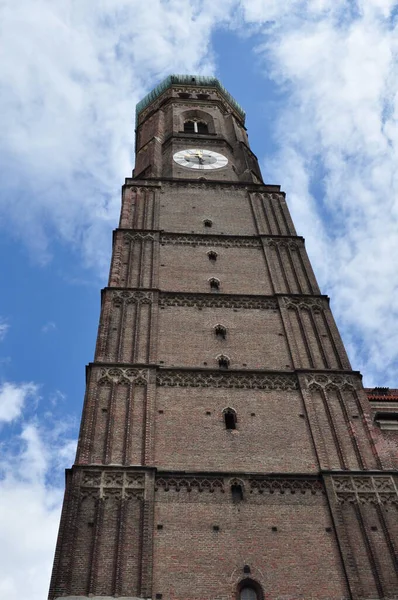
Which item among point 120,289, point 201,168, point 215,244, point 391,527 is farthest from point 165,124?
point 391,527

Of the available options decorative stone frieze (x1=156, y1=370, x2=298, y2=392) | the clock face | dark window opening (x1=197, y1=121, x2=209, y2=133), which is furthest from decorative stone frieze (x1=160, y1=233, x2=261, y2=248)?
dark window opening (x1=197, y1=121, x2=209, y2=133)

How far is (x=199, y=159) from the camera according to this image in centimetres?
3228

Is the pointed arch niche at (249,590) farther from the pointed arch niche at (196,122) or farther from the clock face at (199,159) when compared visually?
the pointed arch niche at (196,122)

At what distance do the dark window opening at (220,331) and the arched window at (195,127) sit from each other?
19094 millimetres

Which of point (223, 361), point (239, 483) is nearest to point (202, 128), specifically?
point (223, 361)

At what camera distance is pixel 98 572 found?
514 inches

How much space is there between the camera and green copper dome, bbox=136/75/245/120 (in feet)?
138

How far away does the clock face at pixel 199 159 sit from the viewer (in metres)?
31.6

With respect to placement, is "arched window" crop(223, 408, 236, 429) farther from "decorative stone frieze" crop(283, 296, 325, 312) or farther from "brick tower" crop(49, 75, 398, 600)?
"decorative stone frieze" crop(283, 296, 325, 312)

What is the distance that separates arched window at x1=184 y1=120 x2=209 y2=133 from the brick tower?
41.8ft

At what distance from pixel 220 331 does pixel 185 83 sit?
25.7 metres

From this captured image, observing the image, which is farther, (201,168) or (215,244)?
(201,168)

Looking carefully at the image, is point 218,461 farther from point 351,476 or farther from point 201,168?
point 201,168

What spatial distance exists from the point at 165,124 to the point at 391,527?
89.4ft
